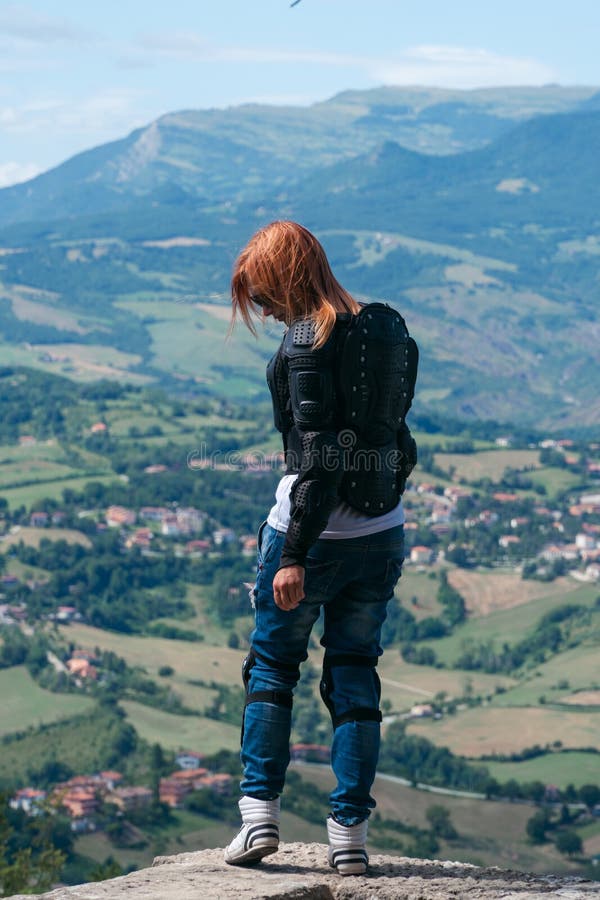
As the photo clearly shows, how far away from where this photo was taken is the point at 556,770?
3214 inches

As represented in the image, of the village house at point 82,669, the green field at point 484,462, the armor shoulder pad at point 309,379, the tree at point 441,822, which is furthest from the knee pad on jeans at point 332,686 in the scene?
the green field at point 484,462

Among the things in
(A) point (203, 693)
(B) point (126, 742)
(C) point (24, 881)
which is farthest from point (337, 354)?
(A) point (203, 693)

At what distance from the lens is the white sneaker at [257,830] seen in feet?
18.4

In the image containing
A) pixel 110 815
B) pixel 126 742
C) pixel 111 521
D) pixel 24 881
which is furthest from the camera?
pixel 111 521

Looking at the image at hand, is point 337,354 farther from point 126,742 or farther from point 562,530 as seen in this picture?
point 562,530

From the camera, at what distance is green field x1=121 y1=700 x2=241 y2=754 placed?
84500 mm

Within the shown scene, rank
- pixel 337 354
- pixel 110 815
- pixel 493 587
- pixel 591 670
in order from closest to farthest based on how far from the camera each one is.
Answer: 1. pixel 337 354
2. pixel 110 815
3. pixel 591 670
4. pixel 493 587

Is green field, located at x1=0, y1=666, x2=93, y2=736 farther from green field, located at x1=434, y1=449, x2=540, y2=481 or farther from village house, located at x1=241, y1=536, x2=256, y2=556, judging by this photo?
green field, located at x1=434, y1=449, x2=540, y2=481

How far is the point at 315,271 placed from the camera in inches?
212

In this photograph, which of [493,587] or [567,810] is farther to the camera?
[493,587]

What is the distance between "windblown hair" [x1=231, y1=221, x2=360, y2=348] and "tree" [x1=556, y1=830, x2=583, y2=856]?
66.7 meters

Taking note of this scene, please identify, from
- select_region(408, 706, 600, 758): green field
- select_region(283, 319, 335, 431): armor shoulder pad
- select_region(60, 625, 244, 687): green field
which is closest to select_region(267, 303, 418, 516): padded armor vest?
select_region(283, 319, 335, 431): armor shoulder pad

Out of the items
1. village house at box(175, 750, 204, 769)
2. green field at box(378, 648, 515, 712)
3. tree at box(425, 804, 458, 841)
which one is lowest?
green field at box(378, 648, 515, 712)

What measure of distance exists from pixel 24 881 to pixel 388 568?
448 inches
